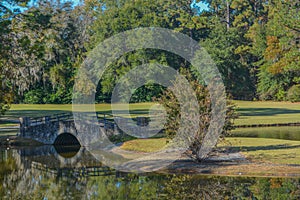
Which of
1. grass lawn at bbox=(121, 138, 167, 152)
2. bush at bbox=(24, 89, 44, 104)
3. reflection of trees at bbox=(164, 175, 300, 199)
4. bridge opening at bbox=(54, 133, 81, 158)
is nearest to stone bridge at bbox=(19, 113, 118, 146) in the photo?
bridge opening at bbox=(54, 133, 81, 158)

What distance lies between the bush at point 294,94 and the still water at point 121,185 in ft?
Result: 193

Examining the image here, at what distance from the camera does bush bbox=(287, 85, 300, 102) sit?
285 feet

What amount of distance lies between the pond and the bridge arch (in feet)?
44.8

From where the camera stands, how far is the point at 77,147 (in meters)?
45.2

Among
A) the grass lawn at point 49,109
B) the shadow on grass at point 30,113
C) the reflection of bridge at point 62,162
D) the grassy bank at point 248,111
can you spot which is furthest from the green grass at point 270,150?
the grass lawn at point 49,109

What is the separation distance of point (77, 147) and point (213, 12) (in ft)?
227

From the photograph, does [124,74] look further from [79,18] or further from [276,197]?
[276,197]

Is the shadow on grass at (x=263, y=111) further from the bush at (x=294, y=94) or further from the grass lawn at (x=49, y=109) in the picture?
the grass lawn at (x=49, y=109)

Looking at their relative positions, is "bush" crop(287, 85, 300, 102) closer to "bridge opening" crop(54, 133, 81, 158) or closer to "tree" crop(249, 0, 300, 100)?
"tree" crop(249, 0, 300, 100)

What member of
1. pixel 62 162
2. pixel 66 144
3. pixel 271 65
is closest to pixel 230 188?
pixel 62 162

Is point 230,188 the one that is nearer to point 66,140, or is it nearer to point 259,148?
point 259,148

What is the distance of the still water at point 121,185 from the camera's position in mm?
23688

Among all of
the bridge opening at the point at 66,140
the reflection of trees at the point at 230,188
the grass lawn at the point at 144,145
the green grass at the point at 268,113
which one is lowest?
the reflection of trees at the point at 230,188

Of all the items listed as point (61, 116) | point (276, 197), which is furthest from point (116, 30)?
point (276, 197)
